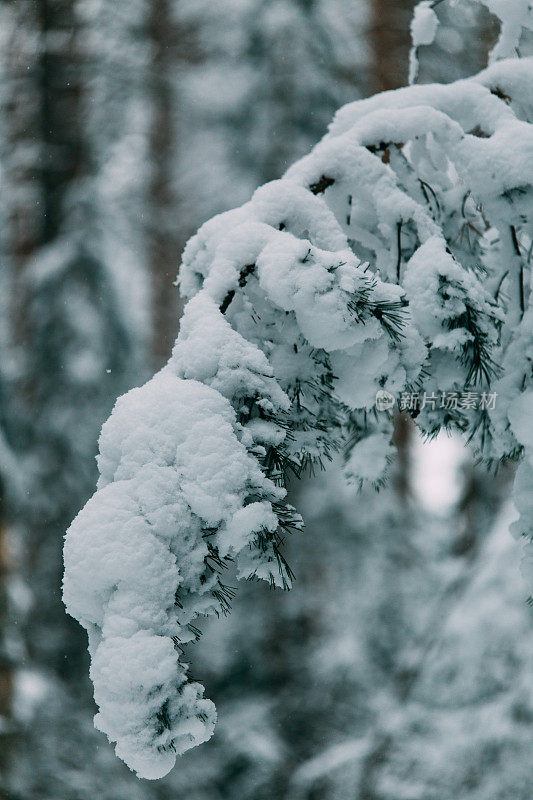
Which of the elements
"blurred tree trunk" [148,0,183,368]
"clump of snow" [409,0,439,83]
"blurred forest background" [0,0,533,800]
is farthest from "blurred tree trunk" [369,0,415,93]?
"clump of snow" [409,0,439,83]

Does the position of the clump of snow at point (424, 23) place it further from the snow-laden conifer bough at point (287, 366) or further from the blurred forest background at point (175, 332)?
the blurred forest background at point (175, 332)

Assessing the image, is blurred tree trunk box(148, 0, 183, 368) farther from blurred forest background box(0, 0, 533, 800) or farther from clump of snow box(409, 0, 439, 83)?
clump of snow box(409, 0, 439, 83)

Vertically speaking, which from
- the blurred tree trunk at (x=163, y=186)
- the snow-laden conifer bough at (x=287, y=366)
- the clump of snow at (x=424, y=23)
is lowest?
the snow-laden conifer bough at (x=287, y=366)

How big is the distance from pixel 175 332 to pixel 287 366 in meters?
5.55

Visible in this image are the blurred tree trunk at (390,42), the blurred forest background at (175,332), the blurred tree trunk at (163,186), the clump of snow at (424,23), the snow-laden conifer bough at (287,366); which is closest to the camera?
the snow-laden conifer bough at (287,366)

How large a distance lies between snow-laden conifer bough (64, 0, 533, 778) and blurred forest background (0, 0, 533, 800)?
4.55 meters

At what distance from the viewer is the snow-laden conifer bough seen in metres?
1.09

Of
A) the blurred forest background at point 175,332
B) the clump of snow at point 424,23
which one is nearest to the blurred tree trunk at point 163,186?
the blurred forest background at point 175,332

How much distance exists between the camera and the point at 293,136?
6.93 meters

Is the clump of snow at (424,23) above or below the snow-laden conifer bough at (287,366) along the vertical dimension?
above

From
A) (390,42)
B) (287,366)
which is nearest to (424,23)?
(287,366)

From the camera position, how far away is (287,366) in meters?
1.48

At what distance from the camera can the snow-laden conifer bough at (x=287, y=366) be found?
3.58 feet

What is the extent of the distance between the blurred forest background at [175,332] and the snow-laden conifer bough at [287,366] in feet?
14.9
